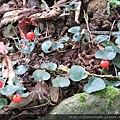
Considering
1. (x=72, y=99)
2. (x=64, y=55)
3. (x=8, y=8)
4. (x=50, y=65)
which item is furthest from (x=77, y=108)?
(x=8, y=8)

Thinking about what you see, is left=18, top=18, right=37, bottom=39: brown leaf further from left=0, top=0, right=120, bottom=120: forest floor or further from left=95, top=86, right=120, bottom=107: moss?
left=95, top=86, right=120, bottom=107: moss

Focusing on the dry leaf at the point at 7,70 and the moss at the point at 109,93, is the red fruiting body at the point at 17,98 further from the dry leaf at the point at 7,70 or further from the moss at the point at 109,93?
the moss at the point at 109,93

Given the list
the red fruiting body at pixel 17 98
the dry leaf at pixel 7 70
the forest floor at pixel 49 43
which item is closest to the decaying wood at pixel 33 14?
the forest floor at pixel 49 43

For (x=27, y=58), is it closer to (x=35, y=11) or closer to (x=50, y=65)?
(x=50, y=65)

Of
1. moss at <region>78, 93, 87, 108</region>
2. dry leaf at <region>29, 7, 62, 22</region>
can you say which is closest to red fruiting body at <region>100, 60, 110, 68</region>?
moss at <region>78, 93, 87, 108</region>

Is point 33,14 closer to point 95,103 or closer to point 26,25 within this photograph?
point 26,25

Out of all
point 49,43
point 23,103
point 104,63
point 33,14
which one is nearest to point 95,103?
point 104,63
